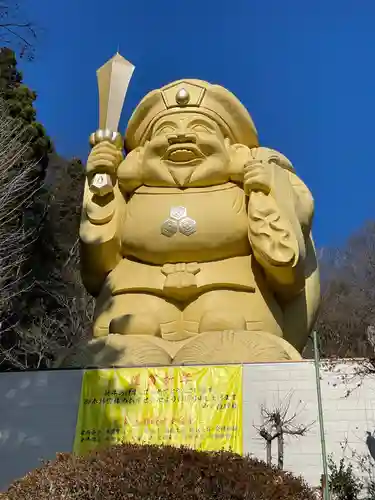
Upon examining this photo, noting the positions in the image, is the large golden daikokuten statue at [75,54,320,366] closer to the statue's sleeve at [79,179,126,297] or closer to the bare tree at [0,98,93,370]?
the statue's sleeve at [79,179,126,297]

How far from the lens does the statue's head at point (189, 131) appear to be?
7.99m

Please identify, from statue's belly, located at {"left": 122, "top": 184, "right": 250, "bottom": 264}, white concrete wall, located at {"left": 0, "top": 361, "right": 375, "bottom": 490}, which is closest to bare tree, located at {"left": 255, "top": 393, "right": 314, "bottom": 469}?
white concrete wall, located at {"left": 0, "top": 361, "right": 375, "bottom": 490}

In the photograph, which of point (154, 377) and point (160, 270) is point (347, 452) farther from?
point (160, 270)

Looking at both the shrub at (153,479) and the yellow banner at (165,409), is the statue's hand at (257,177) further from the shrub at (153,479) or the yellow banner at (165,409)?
the shrub at (153,479)

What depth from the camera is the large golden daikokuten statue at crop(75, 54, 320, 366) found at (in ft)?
23.5

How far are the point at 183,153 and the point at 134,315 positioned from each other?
81.4 inches

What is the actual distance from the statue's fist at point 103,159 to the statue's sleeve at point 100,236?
290mm

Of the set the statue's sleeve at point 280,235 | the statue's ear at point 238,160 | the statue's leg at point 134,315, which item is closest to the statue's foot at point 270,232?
the statue's sleeve at point 280,235

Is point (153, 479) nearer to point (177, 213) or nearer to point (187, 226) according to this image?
point (187, 226)

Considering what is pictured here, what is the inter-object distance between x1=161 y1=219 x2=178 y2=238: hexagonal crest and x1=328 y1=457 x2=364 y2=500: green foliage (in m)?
3.14

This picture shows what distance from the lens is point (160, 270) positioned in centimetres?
779

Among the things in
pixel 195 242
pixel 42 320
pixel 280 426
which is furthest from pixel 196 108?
pixel 42 320

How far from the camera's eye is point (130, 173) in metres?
8.26

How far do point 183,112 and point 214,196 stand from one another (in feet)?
4.04
